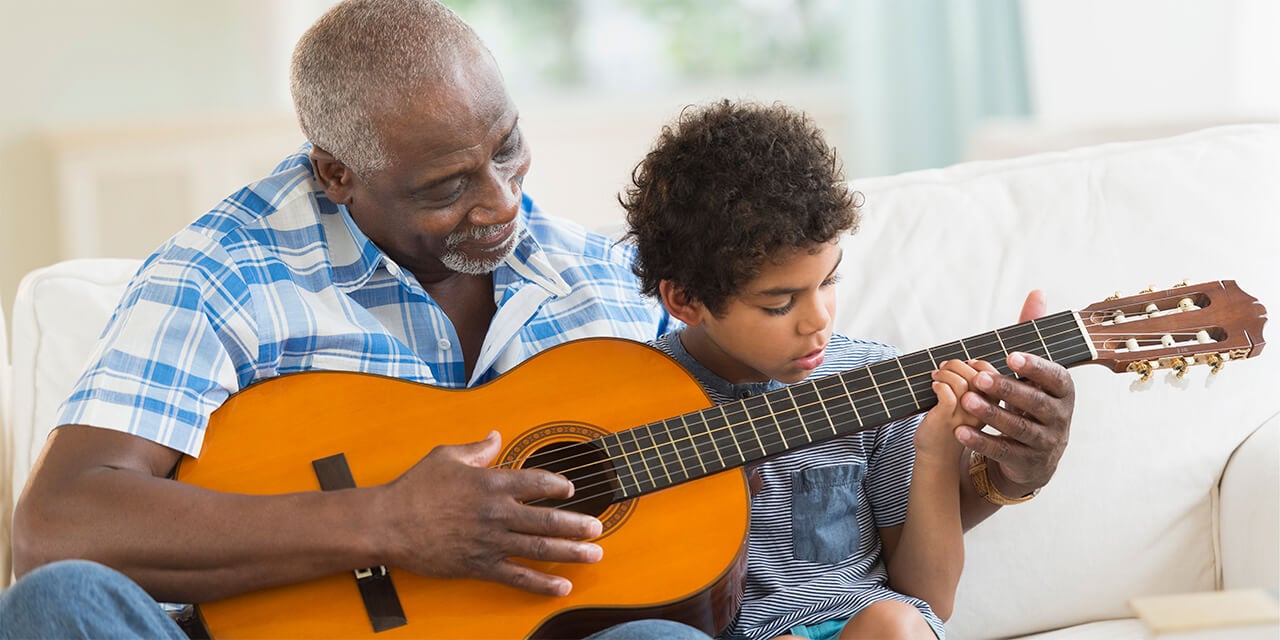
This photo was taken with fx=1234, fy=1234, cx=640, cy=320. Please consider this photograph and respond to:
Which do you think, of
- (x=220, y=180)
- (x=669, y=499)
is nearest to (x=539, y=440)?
(x=669, y=499)

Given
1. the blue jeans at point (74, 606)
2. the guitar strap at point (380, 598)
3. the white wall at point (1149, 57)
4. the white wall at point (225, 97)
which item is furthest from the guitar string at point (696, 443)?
the white wall at point (225, 97)

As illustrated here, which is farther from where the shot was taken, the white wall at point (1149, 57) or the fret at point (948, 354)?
the white wall at point (1149, 57)

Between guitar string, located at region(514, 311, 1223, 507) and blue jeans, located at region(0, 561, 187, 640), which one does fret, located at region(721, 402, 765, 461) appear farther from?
blue jeans, located at region(0, 561, 187, 640)

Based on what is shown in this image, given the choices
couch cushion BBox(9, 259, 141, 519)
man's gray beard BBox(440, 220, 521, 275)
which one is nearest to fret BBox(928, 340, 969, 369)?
man's gray beard BBox(440, 220, 521, 275)

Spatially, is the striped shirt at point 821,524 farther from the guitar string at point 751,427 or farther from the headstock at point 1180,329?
the headstock at point 1180,329

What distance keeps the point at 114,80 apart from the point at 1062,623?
12.3ft

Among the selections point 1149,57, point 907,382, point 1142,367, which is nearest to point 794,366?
point 907,382

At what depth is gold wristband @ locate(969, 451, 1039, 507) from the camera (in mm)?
1396

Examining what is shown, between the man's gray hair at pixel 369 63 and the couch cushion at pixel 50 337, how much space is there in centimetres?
43

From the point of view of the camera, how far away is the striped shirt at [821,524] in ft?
4.55

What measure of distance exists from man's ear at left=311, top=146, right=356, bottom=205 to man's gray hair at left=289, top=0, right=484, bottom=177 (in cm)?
1

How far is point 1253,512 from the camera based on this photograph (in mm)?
1552

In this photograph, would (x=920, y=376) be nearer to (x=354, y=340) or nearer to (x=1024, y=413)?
(x=1024, y=413)

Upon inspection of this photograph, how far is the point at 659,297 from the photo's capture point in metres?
1.53
